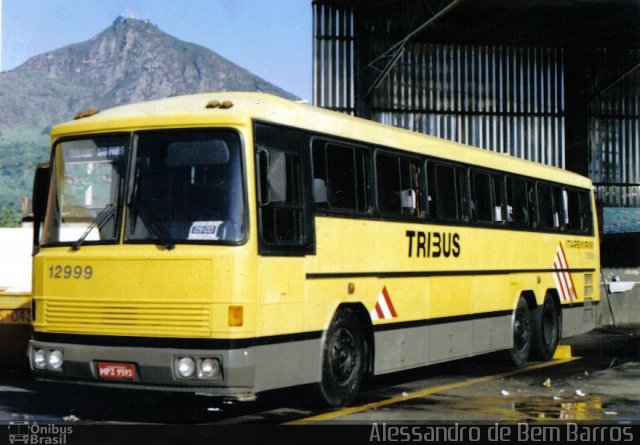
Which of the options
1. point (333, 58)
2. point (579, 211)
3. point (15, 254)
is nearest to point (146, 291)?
point (579, 211)

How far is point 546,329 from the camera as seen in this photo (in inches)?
696

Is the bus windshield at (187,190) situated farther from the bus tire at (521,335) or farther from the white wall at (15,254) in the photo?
the white wall at (15,254)

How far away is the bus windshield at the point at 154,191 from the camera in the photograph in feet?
33.1

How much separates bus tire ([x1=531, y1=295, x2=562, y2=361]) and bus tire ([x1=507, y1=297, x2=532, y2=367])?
0.54 feet

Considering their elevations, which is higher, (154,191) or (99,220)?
(154,191)

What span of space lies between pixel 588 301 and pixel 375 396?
8.18 m

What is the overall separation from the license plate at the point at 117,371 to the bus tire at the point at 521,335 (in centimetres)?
776

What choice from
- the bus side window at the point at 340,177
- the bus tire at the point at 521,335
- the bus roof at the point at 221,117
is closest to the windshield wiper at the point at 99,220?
the bus roof at the point at 221,117

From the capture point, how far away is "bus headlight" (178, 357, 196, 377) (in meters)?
9.88

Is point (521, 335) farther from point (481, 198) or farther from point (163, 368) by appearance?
point (163, 368)

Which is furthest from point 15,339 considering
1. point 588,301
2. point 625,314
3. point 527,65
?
point 527,65

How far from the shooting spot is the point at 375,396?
12.8 m

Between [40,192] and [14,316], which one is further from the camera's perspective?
[14,316]

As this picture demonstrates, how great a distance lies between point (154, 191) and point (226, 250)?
3.03 feet
